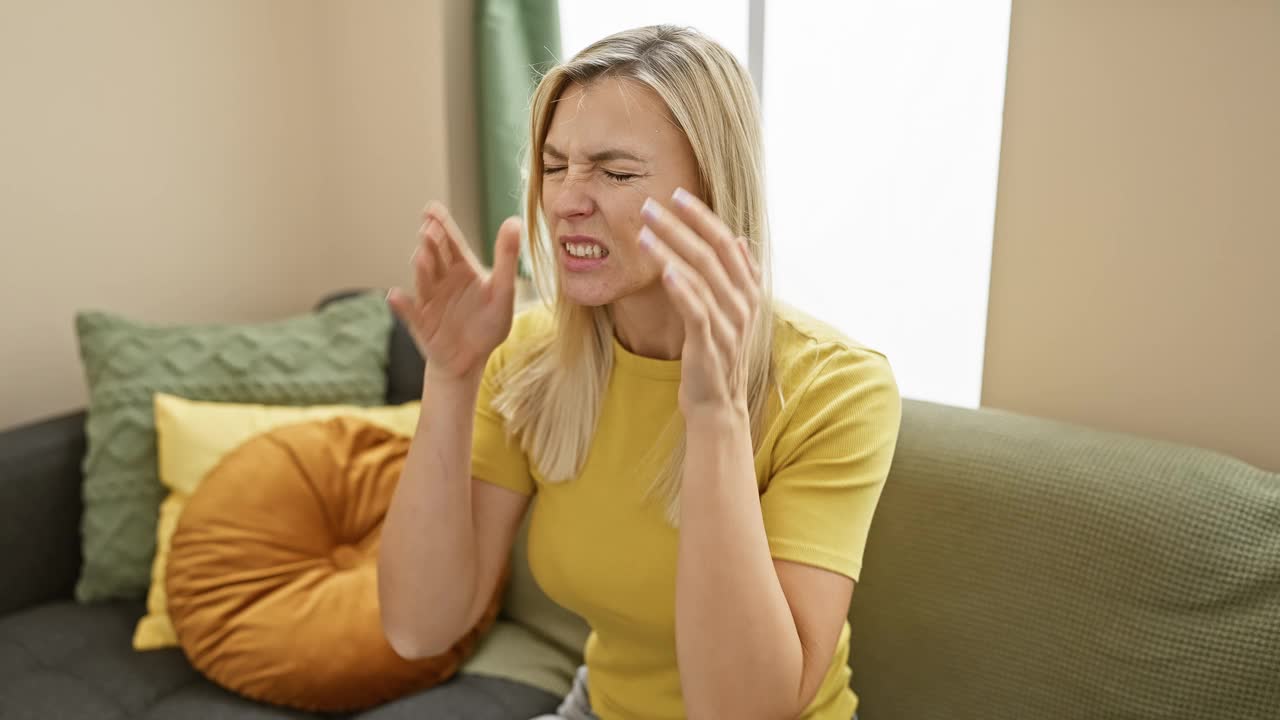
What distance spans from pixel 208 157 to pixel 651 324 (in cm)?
163

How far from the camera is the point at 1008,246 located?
148 centimetres

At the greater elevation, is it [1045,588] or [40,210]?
[40,210]

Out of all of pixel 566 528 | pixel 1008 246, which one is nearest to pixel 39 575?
pixel 566 528

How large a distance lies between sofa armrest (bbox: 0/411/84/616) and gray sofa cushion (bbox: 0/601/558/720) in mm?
87

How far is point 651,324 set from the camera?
1.19 meters

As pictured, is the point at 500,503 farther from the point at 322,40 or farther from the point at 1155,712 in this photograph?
the point at 322,40

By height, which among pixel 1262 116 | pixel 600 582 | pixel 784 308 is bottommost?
pixel 600 582

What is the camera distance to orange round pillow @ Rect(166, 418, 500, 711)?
1492 mm

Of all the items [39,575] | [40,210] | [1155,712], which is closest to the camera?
[1155,712]

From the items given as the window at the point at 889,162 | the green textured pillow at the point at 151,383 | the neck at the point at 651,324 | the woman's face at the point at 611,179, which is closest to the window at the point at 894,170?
the window at the point at 889,162

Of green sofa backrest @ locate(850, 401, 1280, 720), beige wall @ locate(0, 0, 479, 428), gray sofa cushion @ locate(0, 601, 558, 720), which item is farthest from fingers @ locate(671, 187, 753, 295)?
beige wall @ locate(0, 0, 479, 428)

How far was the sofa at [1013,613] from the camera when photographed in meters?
1.13

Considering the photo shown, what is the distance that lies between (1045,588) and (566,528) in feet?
1.93

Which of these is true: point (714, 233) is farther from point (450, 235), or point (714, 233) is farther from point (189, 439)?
point (189, 439)
